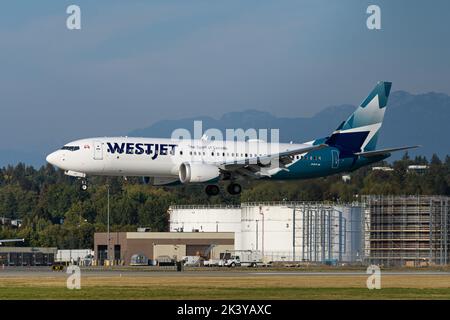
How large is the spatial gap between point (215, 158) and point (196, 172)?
3141mm

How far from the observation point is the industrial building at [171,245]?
515ft

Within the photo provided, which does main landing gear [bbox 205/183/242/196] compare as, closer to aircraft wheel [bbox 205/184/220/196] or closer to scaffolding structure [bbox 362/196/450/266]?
aircraft wheel [bbox 205/184/220/196]

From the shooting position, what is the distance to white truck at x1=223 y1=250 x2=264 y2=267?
127 metres

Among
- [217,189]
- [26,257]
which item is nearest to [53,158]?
[217,189]

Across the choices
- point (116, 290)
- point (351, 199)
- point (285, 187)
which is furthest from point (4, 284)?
point (351, 199)

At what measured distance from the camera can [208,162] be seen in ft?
306

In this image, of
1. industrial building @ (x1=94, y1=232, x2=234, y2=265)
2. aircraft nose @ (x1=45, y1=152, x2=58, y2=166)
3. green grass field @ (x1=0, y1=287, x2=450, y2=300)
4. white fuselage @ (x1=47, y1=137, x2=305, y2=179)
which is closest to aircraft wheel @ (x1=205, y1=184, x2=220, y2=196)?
Result: white fuselage @ (x1=47, y1=137, x2=305, y2=179)

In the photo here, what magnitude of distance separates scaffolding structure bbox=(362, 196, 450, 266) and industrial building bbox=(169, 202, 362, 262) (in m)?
2.12

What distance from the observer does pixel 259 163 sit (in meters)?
93.5

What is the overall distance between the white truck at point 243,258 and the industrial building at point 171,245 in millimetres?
9053

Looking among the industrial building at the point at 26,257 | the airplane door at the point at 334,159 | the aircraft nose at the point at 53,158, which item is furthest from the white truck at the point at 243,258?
the aircraft nose at the point at 53,158

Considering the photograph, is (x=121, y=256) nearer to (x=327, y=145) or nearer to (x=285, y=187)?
(x=285, y=187)

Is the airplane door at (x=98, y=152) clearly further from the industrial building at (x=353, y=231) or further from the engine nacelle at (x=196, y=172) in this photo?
the industrial building at (x=353, y=231)
